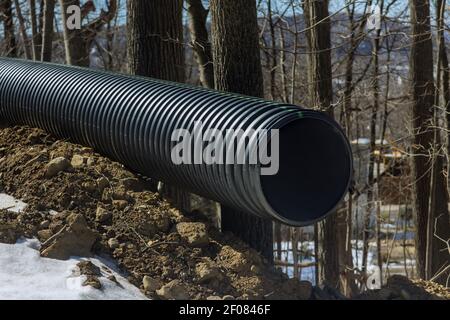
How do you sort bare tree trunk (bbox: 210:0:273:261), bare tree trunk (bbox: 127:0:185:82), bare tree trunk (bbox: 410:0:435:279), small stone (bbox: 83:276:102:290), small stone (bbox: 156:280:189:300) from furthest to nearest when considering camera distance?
bare tree trunk (bbox: 410:0:435:279) → bare tree trunk (bbox: 127:0:185:82) → bare tree trunk (bbox: 210:0:273:261) → small stone (bbox: 156:280:189:300) → small stone (bbox: 83:276:102:290)

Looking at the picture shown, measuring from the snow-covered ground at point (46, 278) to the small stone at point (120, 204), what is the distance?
2.20 feet

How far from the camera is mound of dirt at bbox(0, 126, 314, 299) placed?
511cm

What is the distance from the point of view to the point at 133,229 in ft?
18.3

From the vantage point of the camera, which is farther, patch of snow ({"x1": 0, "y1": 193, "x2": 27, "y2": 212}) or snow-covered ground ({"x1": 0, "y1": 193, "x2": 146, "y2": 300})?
patch of snow ({"x1": 0, "y1": 193, "x2": 27, "y2": 212})

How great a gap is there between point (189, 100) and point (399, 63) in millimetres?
14969

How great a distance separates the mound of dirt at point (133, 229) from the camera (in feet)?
16.8

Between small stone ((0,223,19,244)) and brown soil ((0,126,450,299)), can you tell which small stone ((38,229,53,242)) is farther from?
small stone ((0,223,19,244))

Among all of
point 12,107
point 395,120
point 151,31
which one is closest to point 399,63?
point 395,120

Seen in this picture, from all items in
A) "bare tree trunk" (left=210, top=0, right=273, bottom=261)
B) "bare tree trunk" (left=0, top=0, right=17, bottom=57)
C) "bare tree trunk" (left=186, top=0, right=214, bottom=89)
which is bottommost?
"bare tree trunk" (left=210, top=0, right=273, bottom=261)

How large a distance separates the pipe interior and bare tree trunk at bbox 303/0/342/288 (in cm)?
614

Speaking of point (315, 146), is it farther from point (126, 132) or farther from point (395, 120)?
point (395, 120)

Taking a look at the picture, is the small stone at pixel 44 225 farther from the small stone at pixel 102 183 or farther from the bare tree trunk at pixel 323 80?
the bare tree trunk at pixel 323 80

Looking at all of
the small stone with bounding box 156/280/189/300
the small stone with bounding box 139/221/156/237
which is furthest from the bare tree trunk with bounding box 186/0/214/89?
the small stone with bounding box 156/280/189/300

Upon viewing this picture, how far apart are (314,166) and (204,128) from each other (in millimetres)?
847
